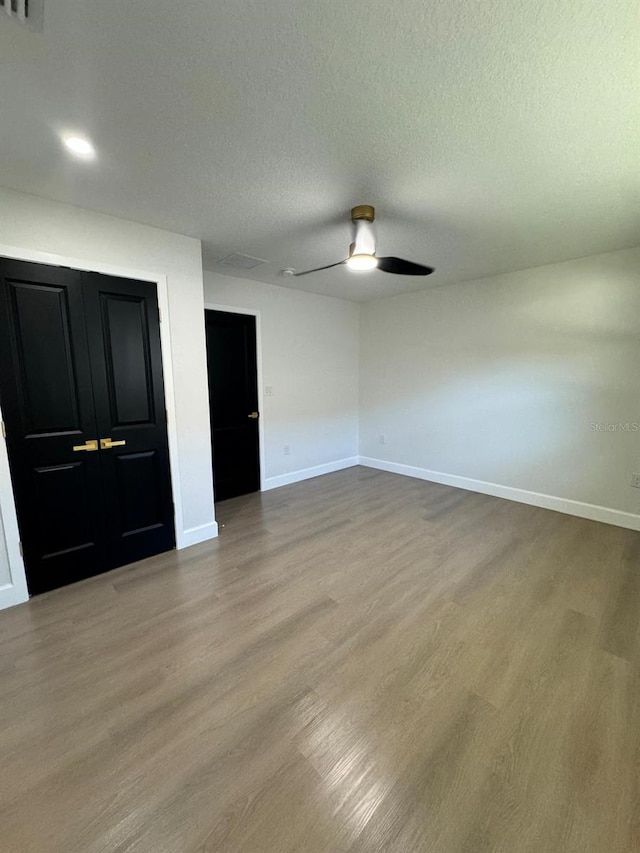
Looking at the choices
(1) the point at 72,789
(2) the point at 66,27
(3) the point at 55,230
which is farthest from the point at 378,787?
(3) the point at 55,230

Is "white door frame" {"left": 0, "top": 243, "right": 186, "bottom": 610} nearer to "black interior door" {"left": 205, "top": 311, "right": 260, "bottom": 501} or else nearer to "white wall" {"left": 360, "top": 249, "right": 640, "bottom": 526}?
"black interior door" {"left": 205, "top": 311, "right": 260, "bottom": 501}

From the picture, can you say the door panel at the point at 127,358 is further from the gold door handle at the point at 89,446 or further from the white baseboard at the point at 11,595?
the white baseboard at the point at 11,595

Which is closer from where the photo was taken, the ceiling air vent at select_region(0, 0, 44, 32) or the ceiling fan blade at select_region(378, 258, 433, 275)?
the ceiling air vent at select_region(0, 0, 44, 32)

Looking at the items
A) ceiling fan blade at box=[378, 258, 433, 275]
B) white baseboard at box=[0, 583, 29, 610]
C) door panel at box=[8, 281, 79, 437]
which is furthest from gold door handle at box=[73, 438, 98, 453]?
ceiling fan blade at box=[378, 258, 433, 275]

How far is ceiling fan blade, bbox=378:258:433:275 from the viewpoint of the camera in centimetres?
229

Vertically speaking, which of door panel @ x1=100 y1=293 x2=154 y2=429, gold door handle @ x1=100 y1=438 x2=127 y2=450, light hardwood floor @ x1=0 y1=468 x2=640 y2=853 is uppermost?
door panel @ x1=100 y1=293 x2=154 y2=429

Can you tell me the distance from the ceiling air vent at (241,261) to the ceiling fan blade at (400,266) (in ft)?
4.62

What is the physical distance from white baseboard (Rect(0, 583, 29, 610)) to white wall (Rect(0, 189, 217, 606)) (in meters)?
0.41

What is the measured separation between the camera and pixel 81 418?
2336 mm

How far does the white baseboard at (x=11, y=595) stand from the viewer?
6.97 ft

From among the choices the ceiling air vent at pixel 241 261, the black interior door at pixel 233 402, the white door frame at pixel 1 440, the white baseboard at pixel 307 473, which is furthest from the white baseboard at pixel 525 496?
the white door frame at pixel 1 440

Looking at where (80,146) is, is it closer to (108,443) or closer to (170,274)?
(170,274)

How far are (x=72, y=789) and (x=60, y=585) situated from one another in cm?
148

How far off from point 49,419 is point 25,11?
1917 mm
